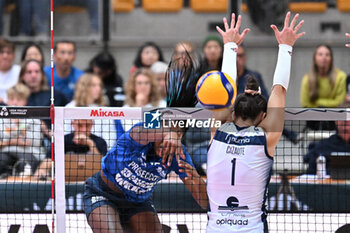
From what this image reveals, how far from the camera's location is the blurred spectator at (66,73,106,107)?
927cm

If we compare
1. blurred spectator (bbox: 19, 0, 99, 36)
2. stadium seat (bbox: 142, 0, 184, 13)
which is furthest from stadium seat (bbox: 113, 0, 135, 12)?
blurred spectator (bbox: 19, 0, 99, 36)

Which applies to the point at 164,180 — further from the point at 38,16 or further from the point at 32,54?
the point at 38,16

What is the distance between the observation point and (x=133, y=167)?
5922 mm

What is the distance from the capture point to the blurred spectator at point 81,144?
7.53m

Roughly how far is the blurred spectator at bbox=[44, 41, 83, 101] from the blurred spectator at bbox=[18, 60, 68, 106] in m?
0.69

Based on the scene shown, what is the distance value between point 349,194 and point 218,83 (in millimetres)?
2748

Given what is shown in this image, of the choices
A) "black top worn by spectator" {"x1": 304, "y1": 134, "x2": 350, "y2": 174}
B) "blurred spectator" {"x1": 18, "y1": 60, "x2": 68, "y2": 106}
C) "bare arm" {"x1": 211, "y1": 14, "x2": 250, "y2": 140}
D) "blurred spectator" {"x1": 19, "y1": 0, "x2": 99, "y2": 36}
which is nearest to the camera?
"bare arm" {"x1": 211, "y1": 14, "x2": 250, "y2": 140}

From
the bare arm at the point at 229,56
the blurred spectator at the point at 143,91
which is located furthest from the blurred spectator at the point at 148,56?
the bare arm at the point at 229,56

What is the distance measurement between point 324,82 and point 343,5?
7.44 ft

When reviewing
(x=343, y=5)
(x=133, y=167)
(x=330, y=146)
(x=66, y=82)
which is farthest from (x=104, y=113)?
(x=343, y=5)

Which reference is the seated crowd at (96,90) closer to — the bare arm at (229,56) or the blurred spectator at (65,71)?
the blurred spectator at (65,71)

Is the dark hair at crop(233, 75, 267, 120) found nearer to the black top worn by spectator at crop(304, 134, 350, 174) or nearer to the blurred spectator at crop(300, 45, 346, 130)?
the black top worn by spectator at crop(304, 134, 350, 174)

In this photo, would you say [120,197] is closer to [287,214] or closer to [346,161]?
[287,214]

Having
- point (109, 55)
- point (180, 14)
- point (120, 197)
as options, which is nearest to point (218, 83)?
point (120, 197)
